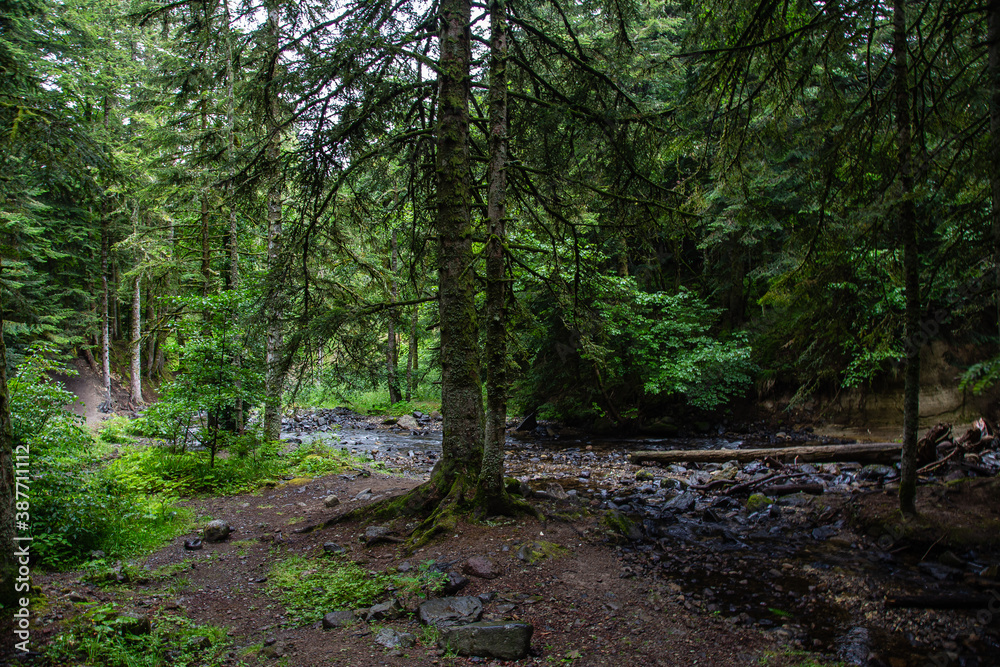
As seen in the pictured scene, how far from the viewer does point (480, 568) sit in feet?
16.2

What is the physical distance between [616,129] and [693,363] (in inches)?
409

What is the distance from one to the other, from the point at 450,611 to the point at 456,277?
3863 millimetres

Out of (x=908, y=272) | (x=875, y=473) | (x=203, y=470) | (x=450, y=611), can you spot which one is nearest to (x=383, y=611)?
(x=450, y=611)

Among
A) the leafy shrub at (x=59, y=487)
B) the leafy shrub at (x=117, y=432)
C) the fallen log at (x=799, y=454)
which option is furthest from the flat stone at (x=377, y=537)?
the leafy shrub at (x=117, y=432)

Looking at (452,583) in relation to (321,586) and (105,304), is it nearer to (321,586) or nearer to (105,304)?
(321,586)

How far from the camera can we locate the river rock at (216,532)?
6532mm

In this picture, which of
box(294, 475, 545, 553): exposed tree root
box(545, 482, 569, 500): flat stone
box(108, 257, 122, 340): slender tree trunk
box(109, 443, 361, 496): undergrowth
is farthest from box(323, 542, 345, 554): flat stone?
box(108, 257, 122, 340): slender tree trunk

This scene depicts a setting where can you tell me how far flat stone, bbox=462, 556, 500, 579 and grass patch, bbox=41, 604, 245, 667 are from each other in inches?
82.6

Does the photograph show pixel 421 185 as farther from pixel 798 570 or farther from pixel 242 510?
pixel 798 570

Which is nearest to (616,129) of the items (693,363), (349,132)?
(349,132)

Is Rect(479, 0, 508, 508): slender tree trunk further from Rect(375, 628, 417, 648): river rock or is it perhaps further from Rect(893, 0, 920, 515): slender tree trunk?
Rect(893, 0, 920, 515): slender tree trunk

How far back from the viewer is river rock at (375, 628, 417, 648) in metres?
3.79

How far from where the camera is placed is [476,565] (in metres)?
4.98

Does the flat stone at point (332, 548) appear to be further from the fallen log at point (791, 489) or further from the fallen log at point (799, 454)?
the fallen log at point (799, 454)
